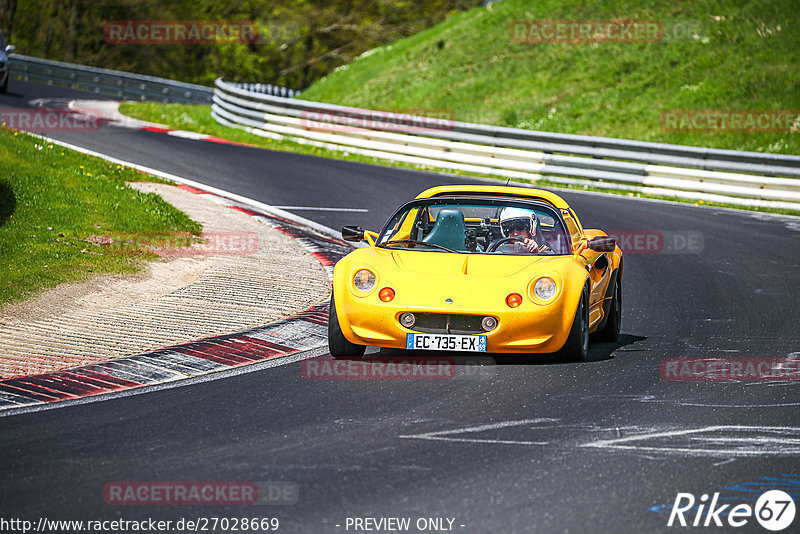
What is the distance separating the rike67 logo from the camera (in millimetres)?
4922

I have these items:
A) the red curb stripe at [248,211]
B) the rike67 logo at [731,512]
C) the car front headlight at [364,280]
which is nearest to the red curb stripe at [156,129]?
the red curb stripe at [248,211]

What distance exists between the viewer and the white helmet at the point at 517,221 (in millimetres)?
9289

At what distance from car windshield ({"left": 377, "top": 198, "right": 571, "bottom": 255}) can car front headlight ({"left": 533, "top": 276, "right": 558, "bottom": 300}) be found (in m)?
0.73

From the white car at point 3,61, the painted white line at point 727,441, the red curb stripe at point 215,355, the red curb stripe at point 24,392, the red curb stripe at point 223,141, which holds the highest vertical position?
the white car at point 3,61

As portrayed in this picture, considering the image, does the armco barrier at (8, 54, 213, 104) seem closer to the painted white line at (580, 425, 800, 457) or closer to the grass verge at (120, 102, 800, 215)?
the grass verge at (120, 102, 800, 215)

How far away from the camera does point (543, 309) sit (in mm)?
7902

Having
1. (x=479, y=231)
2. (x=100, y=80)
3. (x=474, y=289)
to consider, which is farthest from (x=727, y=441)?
(x=100, y=80)

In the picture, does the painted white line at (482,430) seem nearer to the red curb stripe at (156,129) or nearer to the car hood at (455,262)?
the car hood at (455,262)

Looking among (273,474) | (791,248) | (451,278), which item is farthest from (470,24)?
(273,474)

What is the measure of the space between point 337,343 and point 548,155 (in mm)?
14853

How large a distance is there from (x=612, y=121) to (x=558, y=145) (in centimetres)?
578

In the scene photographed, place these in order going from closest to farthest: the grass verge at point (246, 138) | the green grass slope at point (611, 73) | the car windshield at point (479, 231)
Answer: the car windshield at point (479, 231)
the grass verge at point (246, 138)
the green grass slope at point (611, 73)

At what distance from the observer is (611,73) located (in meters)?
30.1

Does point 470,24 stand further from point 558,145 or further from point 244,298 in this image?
point 244,298
